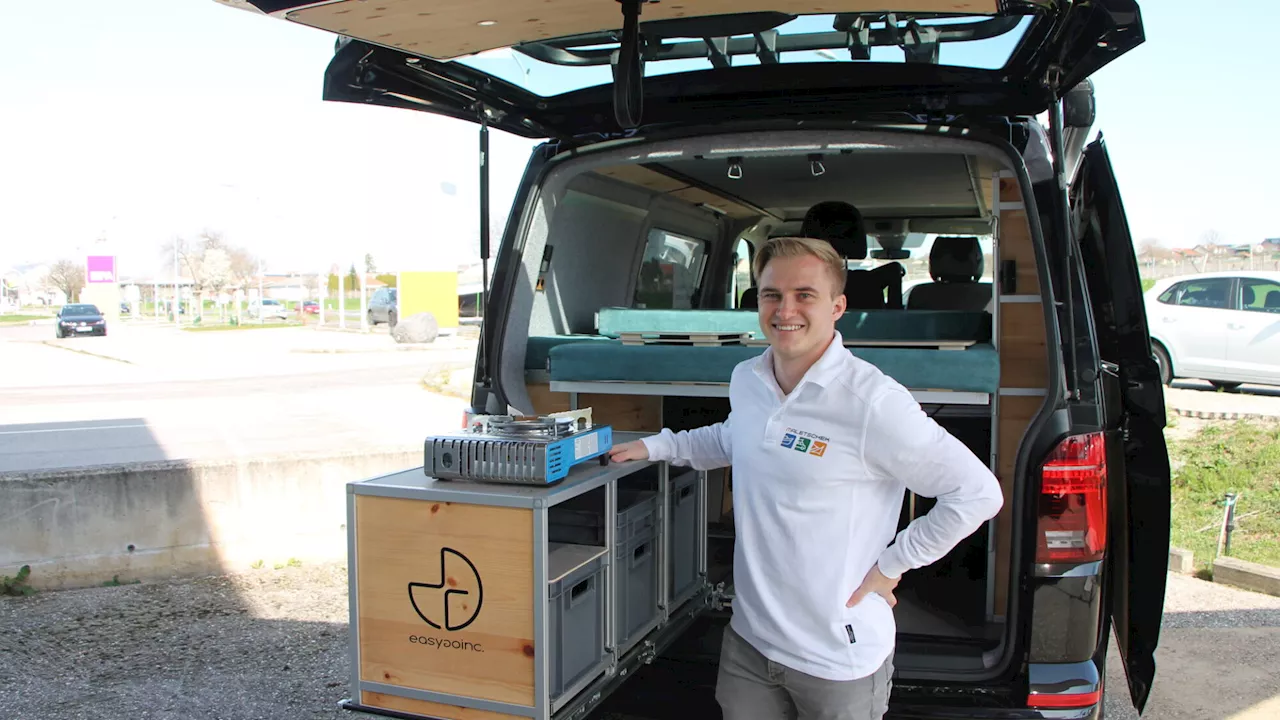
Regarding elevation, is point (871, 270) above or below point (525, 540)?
above

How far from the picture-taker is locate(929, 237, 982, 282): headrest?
15.6 feet

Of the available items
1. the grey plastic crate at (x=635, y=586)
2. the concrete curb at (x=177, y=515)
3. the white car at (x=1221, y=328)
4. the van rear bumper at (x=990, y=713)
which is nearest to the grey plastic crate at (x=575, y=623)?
the grey plastic crate at (x=635, y=586)

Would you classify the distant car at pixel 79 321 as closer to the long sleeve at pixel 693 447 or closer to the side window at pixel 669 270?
the side window at pixel 669 270

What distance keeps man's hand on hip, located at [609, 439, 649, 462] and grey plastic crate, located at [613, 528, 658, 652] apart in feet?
0.78

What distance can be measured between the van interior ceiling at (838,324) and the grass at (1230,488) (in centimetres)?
278

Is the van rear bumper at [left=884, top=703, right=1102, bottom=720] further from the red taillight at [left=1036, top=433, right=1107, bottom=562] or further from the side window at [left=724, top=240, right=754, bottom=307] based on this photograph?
the side window at [left=724, top=240, right=754, bottom=307]

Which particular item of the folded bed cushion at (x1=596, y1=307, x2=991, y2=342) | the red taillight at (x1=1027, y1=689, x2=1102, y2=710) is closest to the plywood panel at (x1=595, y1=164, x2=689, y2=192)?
the folded bed cushion at (x1=596, y1=307, x2=991, y2=342)

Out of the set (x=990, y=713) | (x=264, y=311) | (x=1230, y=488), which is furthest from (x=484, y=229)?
(x=264, y=311)

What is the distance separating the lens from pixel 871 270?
4723 mm

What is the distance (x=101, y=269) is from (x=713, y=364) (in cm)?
4969

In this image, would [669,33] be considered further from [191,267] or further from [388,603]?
[191,267]

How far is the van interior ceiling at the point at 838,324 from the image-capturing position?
2.87 m

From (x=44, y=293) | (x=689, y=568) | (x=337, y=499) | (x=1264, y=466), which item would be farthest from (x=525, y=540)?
(x=44, y=293)

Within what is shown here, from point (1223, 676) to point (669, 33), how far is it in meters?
3.49
